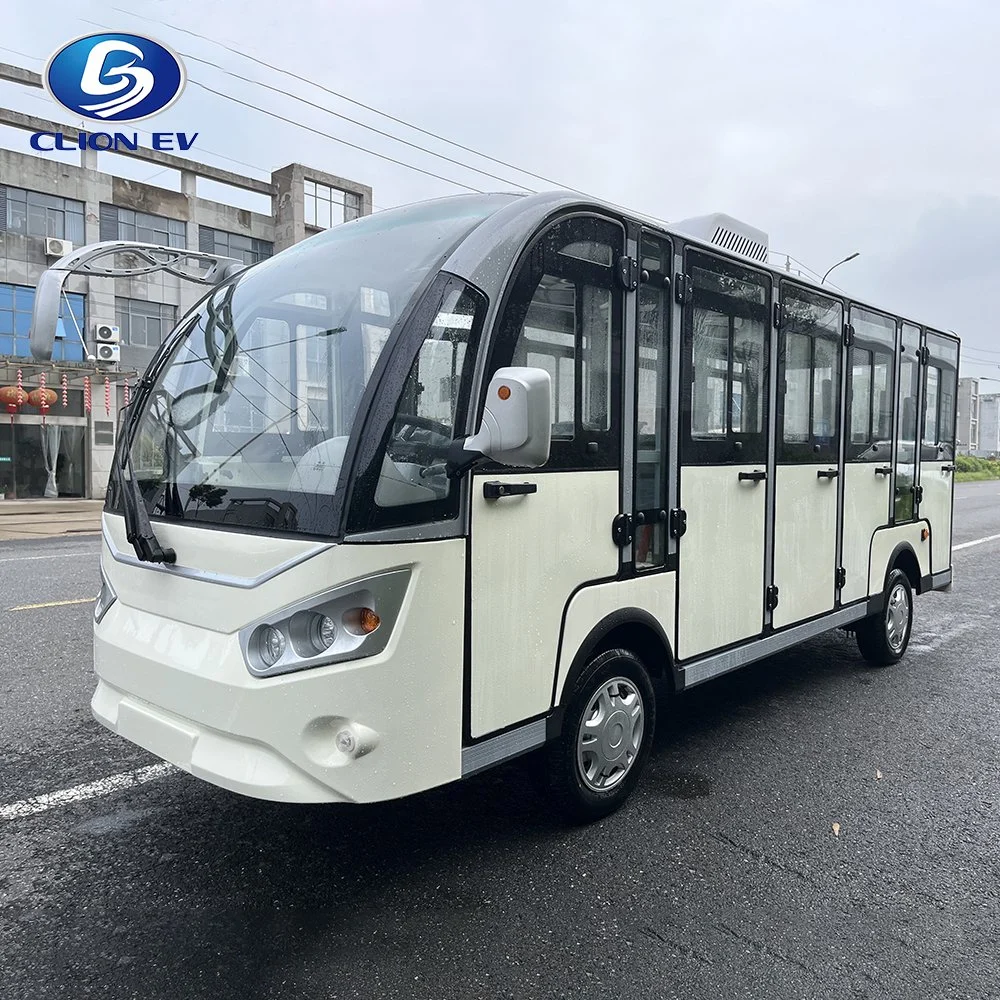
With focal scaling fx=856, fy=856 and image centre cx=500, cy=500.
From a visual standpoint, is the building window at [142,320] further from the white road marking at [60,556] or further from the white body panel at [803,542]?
the white body panel at [803,542]

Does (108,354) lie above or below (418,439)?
above

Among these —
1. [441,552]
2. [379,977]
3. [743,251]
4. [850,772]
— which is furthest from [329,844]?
[743,251]

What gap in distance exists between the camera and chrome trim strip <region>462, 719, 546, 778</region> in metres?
3.02

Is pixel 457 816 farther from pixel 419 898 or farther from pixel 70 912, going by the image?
pixel 70 912

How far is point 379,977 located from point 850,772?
2.78m

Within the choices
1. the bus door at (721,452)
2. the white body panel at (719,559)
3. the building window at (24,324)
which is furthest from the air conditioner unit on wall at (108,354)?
the white body panel at (719,559)

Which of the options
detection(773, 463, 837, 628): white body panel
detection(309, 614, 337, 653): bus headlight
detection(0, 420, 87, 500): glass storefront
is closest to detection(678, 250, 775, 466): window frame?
detection(773, 463, 837, 628): white body panel

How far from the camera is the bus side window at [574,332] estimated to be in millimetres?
3207

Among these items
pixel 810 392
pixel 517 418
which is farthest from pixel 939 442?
pixel 517 418

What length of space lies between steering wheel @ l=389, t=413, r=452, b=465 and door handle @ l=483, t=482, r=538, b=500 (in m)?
0.22

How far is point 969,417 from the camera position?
80.8 m

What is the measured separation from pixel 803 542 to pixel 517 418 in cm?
311

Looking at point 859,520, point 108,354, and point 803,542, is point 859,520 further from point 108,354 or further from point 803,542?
point 108,354

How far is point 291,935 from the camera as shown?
2816 mm
